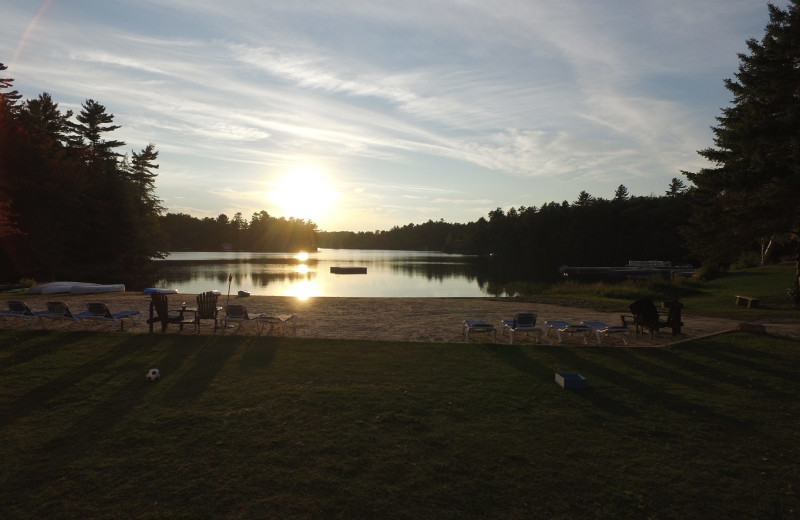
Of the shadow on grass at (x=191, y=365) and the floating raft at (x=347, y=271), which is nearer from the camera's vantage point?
the shadow on grass at (x=191, y=365)

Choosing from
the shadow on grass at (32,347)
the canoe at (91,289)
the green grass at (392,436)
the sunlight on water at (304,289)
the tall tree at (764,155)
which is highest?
the tall tree at (764,155)

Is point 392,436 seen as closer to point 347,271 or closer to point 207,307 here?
point 207,307

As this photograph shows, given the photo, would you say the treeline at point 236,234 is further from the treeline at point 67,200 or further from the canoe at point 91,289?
the canoe at point 91,289

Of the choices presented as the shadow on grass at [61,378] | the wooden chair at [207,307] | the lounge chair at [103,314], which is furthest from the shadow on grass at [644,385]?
the lounge chair at [103,314]

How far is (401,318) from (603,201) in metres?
100

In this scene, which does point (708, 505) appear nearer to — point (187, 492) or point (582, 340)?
point (187, 492)

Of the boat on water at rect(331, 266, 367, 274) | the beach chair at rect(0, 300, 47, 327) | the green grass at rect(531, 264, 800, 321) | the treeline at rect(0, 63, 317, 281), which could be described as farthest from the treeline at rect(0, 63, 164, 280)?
the green grass at rect(531, 264, 800, 321)

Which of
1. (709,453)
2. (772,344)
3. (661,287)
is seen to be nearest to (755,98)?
(661,287)

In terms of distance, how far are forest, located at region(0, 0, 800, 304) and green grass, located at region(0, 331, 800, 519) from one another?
12.0 metres

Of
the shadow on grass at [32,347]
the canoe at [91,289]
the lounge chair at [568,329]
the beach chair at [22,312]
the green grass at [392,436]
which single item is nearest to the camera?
the green grass at [392,436]

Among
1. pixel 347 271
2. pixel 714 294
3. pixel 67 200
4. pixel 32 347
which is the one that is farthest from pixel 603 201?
pixel 32 347

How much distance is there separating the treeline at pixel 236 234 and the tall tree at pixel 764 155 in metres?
145

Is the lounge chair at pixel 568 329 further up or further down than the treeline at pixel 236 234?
further down

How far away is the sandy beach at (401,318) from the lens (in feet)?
40.7
